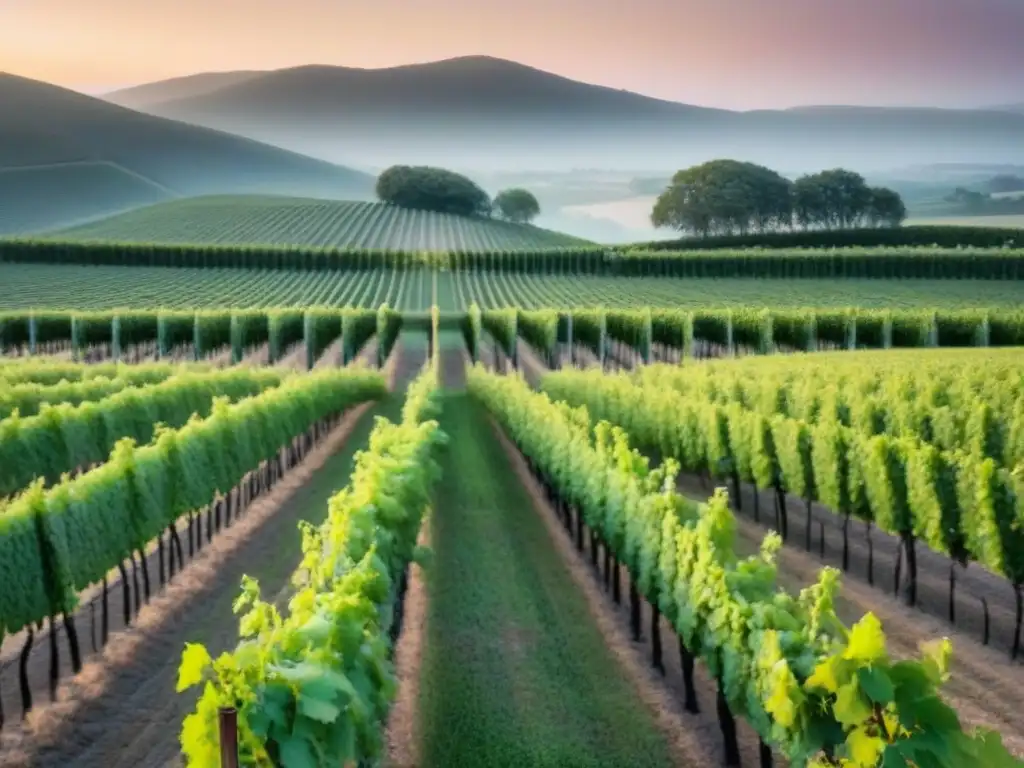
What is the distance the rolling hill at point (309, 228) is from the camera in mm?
119812

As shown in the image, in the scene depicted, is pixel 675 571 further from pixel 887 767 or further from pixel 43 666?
pixel 43 666

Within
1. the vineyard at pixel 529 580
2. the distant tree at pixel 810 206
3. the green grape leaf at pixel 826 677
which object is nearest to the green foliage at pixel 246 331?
the vineyard at pixel 529 580

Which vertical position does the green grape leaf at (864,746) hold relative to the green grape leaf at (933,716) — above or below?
below

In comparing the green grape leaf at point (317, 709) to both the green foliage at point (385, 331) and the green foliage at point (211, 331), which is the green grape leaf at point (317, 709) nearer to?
the green foliage at point (385, 331)

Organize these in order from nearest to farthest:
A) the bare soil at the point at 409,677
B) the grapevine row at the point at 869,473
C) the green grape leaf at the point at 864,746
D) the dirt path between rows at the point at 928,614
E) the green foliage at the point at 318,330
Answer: the green grape leaf at the point at 864,746 → the bare soil at the point at 409,677 → the dirt path between rows at the point at 928,614 → the grapevine row at the point at 869,473 → the green foliage at the point at 318,330

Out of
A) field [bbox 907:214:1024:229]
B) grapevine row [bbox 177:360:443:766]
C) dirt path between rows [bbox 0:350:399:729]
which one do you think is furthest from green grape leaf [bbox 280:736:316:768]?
field [bbox 907:214:1024:229]

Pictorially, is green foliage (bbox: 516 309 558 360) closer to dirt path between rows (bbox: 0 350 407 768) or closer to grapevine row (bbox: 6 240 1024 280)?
dirt path between rows (bbox: 0 350 407 768)

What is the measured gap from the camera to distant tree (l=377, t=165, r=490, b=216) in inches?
6220

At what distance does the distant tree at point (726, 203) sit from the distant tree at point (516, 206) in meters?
31.0

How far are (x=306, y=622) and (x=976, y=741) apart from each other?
5.11m

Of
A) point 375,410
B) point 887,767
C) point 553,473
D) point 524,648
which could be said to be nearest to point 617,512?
point 524,648

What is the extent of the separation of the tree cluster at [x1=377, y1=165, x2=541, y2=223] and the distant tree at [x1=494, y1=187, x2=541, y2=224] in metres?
1.14

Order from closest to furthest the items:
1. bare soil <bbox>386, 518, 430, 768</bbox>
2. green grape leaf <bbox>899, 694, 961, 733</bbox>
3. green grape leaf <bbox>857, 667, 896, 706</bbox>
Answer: green grape leaf <bbox>857, 667, 896, 706</bbox>
green grape leaf <bbox>899, 694, 961, 733</bbox>
bare soil <bbox>386, 518, 430, 768</bbox>

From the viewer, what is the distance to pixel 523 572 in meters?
19.4
